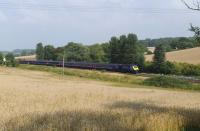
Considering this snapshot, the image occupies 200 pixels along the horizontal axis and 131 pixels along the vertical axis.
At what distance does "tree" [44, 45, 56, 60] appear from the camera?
144m

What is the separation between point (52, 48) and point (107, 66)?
→ 2255 inches

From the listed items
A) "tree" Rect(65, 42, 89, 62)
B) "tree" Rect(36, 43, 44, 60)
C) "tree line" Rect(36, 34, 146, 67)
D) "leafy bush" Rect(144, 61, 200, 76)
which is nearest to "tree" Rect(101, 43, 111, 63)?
"tree line" Rect(36, 34, 146, 67)

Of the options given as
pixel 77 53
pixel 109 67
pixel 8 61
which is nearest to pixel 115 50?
pixel 109 67

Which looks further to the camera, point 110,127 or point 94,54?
point 94,54

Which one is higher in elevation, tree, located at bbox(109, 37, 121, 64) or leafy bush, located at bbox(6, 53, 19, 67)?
tree, located at bbox(109, 37, 121, 64)

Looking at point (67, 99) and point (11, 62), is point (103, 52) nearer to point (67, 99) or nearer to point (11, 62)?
point (11, 62)

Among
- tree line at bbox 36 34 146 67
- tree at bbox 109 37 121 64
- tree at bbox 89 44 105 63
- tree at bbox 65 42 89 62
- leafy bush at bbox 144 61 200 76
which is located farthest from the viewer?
tree at bbox 65 42 89 62

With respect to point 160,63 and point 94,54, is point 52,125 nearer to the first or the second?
point 160,63

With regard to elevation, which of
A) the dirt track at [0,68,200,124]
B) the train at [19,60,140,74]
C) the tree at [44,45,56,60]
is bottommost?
the train at [19,60,140,74]

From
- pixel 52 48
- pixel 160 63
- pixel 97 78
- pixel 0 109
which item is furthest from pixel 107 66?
pixel 0 109

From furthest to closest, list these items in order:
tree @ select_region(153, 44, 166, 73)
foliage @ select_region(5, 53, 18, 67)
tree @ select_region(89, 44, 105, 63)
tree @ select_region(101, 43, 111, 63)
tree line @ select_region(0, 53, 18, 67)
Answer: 1. tree @ select_region(89, 44, 105, 63)
2. tree @ select_region(101, 43, 111, 63)
3. tree line @ select_region(0, 53, 18, 67)
4. foliage @ select_region(5, 53, 18, 67)
5. tree @ select_region(153, 44, 166, 73)

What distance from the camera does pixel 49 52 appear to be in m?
146

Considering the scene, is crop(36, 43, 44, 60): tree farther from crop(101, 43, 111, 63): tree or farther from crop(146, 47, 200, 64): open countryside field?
crop(146, 47, 200, 64): open countryside field

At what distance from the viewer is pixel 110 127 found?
37.7ft
